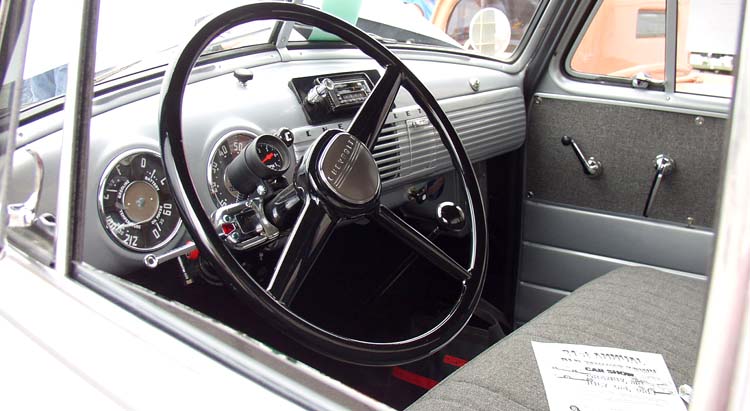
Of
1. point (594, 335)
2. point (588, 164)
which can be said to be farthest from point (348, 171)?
point (588, 164)

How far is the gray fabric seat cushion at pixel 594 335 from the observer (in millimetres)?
1258

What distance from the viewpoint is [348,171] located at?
47.8 inches

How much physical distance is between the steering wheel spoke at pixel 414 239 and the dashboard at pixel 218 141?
0.19 meters

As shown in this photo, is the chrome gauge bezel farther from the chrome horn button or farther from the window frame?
the window frame

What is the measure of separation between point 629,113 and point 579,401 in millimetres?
1436

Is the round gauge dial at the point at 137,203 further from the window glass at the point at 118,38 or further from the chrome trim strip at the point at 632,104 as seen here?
the chrome trim strip at the point at 632,104

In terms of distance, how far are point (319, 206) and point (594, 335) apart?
2.31 feet

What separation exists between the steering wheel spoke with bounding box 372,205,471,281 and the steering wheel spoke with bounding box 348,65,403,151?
5.3 inches

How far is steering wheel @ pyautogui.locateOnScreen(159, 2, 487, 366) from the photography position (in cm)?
108

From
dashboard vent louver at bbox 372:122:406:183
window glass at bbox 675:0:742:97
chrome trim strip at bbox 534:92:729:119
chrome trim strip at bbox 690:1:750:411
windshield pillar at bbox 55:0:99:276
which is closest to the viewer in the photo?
chrome trim strip at bbox 690:1:750:411

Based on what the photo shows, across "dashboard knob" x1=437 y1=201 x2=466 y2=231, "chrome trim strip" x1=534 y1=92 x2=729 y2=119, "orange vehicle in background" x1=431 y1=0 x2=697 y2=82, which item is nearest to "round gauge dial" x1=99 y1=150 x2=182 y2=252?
"dashboard knob" x1=437 y1=201 x2=466 y2=231

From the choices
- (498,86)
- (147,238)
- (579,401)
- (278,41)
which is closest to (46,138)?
(147,238)

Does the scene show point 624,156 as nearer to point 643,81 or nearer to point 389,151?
point 643,81

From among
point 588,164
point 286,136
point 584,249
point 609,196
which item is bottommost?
point 584,249
